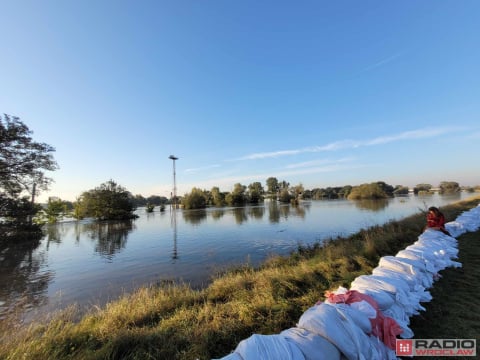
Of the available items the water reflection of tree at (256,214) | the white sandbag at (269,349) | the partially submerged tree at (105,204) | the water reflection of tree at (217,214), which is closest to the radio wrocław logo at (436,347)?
the white sandbag at (269,349)

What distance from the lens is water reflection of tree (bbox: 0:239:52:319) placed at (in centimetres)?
768

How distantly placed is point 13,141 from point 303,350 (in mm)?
28384

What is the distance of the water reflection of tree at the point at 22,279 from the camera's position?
7.68 meters

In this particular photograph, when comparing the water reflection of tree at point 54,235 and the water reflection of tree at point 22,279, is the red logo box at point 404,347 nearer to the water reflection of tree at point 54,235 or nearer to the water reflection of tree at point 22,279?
the water reflection of tree at point 22,279

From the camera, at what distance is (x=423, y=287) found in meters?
3.95

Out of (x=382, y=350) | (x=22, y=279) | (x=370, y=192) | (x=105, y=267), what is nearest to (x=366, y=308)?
(x=382, y=350)

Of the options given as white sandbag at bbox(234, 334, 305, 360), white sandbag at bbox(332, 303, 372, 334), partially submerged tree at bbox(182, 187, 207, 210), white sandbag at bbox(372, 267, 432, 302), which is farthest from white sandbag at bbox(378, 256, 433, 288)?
partially submerged tree at bbox(182, 187, 207, 210)

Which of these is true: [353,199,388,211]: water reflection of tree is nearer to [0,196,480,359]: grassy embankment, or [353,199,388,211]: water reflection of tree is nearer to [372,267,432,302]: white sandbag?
[0,196,480,359]: grassy embankment

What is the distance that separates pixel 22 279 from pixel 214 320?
469 inches

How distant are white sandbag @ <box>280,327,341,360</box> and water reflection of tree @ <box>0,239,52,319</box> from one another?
9354mm

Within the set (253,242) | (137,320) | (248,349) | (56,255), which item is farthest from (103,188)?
(248,349)

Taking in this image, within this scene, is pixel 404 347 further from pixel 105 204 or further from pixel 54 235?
pixel 105 204

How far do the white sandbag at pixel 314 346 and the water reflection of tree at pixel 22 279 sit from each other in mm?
9354

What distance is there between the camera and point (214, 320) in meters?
3.95
